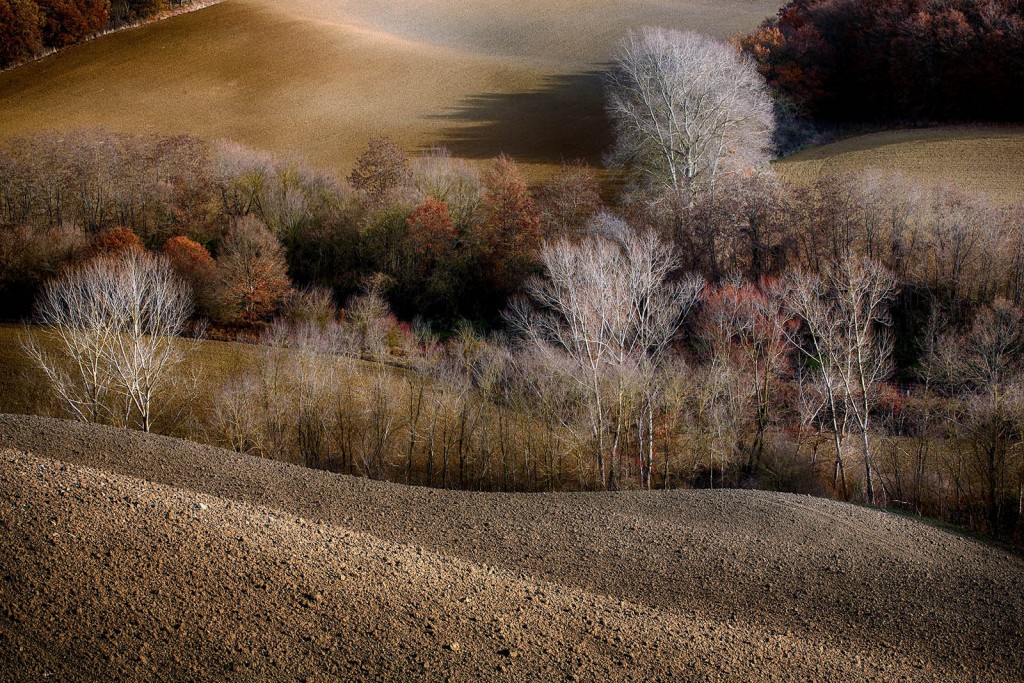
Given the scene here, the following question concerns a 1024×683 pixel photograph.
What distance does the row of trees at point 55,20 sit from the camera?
64125mm

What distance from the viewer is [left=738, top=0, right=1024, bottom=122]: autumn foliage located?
206ft

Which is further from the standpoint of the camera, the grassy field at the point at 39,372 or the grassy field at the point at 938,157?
the grassy field at the point at 938,157

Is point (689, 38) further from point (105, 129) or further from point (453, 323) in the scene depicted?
point (105, 129)

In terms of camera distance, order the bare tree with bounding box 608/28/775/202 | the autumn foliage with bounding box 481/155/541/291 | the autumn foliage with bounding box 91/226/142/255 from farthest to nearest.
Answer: the bare tree with bounding box 608/28/775/202, the autumn foliage with bounding box 481/155/541/291, the autumn foliage with bounding box 91/226/142/255

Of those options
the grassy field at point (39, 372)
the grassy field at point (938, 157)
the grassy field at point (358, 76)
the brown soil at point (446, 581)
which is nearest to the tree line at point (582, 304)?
the grassy field at point (39, 372)

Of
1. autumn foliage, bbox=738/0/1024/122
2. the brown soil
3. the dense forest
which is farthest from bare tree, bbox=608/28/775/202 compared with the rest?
the brown soil

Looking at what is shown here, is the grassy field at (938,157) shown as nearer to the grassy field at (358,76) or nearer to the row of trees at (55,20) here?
the grassy field at (358,76)

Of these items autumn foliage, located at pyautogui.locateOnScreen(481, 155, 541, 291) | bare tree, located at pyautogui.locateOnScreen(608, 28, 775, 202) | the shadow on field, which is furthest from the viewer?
the shadow on field

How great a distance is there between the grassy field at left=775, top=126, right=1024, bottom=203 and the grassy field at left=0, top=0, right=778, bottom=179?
17.4 m

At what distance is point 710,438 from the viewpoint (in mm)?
32719

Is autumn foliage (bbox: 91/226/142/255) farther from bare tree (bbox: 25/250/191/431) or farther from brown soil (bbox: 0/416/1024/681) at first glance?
brown soil (bbox: 0/416/1024/681)

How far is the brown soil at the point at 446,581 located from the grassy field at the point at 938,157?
40.4 meters

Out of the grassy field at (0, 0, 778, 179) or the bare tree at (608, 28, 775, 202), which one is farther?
the grassy field at (0, 0, 778, 179)

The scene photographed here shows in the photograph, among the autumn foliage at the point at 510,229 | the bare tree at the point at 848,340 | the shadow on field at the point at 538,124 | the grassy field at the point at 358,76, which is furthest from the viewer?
the shadow on field at the point at 538,124
